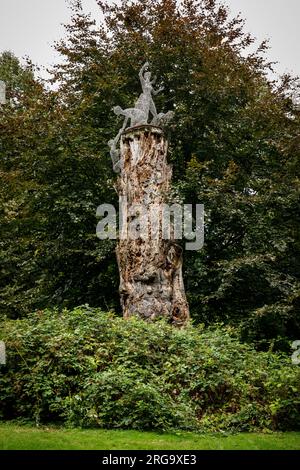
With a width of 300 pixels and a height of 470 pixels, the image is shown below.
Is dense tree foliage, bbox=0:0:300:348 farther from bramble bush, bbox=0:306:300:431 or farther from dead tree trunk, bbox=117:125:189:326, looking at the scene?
bramble bush, bbox=0:306:300:431

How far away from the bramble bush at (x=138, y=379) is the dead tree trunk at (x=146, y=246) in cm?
217

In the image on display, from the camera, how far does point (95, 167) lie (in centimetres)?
1786

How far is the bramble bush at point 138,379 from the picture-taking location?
25.5 ft

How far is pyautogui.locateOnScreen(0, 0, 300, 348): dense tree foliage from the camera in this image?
52.2 feet

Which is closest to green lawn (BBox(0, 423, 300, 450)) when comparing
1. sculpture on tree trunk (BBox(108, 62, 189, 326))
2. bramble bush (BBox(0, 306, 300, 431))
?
bramble bush (BBox(0, 306, 300, 431))

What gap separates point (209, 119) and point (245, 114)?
4.45 feet

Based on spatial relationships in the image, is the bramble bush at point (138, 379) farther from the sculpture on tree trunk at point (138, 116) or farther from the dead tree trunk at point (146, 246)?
the sculpture on tree trunk at point (138, 116)

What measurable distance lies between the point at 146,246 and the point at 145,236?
0.87 ft

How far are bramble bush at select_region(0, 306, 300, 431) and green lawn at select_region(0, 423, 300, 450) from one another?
43 centimetres

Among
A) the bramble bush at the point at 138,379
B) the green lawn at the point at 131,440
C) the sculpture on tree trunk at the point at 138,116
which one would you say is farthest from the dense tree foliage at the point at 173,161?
the green lawn at the point at 131,440

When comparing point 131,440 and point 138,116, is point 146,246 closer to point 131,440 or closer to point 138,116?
point 138,116

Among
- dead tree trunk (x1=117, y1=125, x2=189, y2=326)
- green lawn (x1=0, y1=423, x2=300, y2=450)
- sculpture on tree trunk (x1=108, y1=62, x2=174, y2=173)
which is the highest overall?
sculpture on tree trunk (x1=108, y1=62, x2=174, y2=173)
